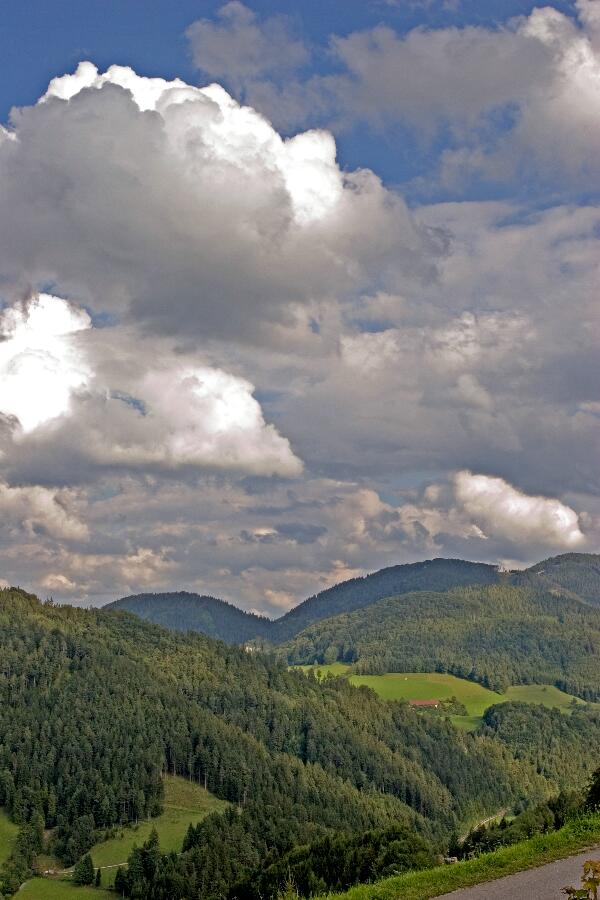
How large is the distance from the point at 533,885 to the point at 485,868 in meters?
3.33

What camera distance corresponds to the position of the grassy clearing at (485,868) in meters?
35.2

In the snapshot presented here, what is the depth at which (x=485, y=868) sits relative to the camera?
123ft

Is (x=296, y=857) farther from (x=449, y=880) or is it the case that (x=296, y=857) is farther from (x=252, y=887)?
(x=449, y=880)

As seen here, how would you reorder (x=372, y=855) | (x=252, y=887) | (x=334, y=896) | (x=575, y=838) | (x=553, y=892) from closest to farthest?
(x=553, y=892)
(x=334, y=896)
(x=575, y=838)
(x=372, y=855)
(x=252, y=887)

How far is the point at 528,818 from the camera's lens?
4651 inches

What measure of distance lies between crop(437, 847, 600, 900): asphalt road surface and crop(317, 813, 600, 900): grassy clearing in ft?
2.14

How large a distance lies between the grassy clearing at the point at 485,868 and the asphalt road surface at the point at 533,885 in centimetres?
65

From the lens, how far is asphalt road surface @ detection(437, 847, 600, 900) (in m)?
33.4

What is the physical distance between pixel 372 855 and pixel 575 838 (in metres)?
100

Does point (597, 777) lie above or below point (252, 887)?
above

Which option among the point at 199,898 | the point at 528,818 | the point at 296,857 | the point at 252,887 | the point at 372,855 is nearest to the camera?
the point at 528,818

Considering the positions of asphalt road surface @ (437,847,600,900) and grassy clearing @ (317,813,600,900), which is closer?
asphalt road surface @ (437,847,600,900)

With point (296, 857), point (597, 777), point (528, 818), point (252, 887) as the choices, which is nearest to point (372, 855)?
point (528, 818)

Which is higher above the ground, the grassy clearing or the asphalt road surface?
the grassy clearing
